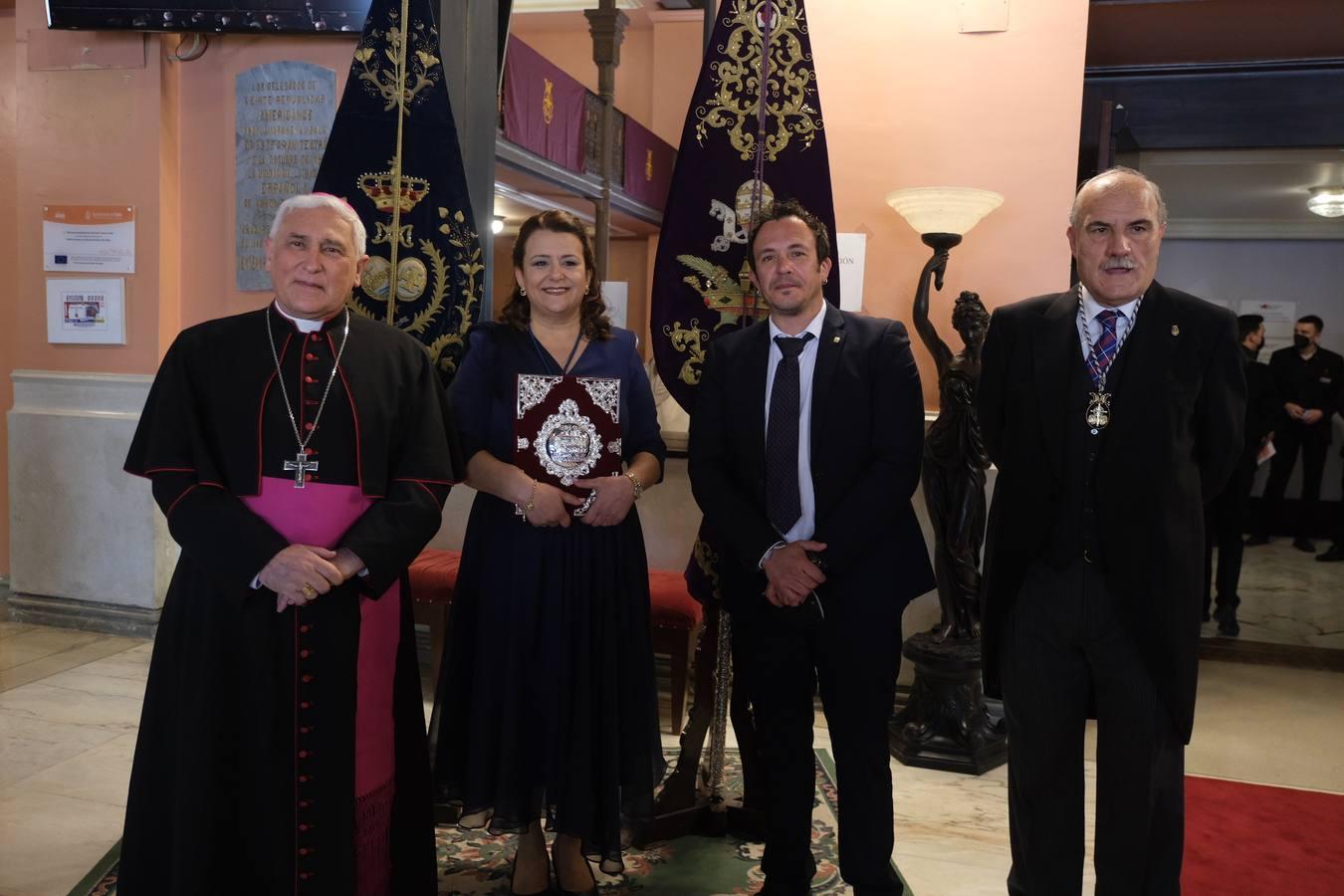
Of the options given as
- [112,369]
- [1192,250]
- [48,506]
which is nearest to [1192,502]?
[112,369]

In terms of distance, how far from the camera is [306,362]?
2.16m

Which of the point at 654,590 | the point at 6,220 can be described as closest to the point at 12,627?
the point at 6,220

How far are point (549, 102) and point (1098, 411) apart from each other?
17.0 ft

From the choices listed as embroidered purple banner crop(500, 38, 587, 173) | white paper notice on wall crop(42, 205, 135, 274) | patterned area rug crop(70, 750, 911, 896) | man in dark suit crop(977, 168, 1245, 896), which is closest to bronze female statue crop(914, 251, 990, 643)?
patterned area rug crop(70, 750, 911, 896)

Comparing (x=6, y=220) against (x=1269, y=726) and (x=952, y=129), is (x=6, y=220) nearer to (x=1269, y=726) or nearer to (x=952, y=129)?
(x=952, y=129)

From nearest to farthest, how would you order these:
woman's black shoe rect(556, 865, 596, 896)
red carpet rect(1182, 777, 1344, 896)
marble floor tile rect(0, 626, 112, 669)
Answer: woman's black shoe rect(556, 865, 596, 896), red carpet rect(1182, 777, 1344, 896), marble floor tile rect(0, 626, 112, 669)

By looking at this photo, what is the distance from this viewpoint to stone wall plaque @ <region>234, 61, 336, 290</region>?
14.9 ft

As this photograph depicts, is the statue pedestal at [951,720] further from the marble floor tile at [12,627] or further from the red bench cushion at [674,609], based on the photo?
the marble floor tile at [12,627]

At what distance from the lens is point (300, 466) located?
6.97 ft

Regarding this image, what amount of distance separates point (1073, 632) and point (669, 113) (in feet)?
19.8

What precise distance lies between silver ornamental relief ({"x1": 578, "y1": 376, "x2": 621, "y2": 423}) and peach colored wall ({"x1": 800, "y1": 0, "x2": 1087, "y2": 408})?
2.66m

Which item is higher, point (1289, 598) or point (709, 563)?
point (709, 563)

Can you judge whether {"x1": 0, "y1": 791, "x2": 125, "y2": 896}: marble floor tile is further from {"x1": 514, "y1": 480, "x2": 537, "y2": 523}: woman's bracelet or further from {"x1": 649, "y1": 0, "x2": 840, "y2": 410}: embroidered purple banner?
{"x1": 649, "y1": 0, "x2": 840, "y2": 410}: embroidered purple banner

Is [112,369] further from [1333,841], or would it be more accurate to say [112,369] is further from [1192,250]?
[1192,250]
